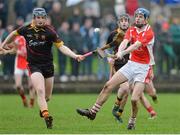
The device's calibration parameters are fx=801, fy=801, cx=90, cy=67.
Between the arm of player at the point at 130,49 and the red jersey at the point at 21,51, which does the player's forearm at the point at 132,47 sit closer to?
the arm of player at the point at 130,49

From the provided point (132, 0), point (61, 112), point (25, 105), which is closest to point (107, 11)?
point (132, 0)

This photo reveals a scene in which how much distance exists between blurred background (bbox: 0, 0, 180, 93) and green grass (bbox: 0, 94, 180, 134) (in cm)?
326

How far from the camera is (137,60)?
57.1ft

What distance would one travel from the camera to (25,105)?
24594mm

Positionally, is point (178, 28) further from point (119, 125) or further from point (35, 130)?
point (35, 130)

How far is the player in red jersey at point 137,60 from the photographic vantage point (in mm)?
16938

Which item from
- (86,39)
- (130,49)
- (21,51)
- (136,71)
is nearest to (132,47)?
(130,49)

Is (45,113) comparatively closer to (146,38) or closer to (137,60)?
(137,60)

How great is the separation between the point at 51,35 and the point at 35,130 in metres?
2.31

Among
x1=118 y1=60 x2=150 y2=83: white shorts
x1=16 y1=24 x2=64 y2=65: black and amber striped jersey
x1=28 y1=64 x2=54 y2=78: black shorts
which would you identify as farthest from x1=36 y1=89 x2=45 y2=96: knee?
x1=118 y1=60 x2=150 y2=83: white shorts

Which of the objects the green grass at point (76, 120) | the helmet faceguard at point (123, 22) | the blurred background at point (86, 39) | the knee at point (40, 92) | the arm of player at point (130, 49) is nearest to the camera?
the green grass at point (76, 120)

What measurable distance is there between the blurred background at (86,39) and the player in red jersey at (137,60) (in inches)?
489

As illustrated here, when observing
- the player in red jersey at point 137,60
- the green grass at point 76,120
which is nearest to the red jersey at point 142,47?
the player in red jersey at point 137,60

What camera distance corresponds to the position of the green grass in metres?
16.4
